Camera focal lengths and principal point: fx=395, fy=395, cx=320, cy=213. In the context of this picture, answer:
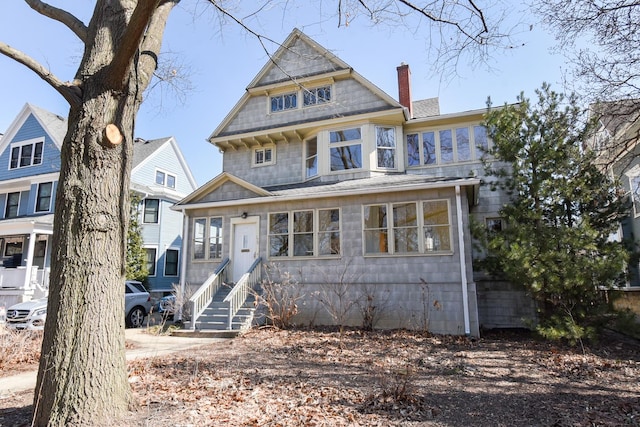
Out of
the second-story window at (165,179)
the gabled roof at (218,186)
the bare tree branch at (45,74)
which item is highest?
the second-story window at (165,179)

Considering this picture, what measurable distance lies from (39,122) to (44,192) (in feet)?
12.4

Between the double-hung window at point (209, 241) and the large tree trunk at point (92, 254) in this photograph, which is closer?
the large tree trunk at point (92, 254)

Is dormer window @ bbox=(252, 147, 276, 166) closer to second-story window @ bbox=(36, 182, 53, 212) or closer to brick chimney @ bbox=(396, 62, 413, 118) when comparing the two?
brick chimney @ bbox=(396, 62, 413, 118)

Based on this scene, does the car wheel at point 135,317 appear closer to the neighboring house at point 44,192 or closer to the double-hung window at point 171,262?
the neighboring house at point 44,192

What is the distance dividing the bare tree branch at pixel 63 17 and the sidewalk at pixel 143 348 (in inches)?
187

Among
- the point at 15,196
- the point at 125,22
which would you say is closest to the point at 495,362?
the point at 125,22

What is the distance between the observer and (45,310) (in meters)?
10.9

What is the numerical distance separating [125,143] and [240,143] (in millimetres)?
11375

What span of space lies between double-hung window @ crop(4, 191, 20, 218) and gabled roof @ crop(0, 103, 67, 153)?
2659 millimetres

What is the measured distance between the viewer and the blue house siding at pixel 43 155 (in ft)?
64.9

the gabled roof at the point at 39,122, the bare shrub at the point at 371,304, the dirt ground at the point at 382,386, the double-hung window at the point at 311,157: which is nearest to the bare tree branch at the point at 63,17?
the dirt ground at the point at 382,386

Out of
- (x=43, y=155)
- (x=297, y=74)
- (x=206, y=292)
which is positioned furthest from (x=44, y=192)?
(x=297, y=74)

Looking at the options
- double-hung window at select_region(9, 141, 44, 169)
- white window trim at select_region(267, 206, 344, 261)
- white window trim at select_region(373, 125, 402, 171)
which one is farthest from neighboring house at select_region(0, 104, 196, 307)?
white window trim at select_region(373, 125, 402, 171)

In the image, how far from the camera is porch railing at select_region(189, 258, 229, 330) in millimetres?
11117
